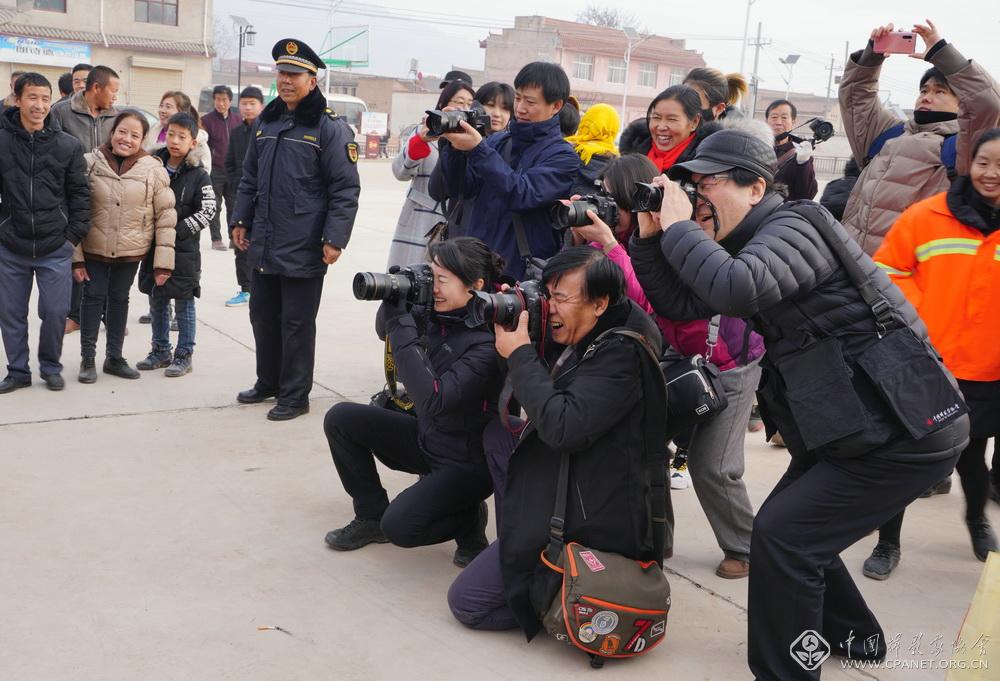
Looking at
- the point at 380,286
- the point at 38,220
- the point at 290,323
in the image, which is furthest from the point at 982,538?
the point at 38,220

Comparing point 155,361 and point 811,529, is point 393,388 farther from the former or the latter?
point 155,361

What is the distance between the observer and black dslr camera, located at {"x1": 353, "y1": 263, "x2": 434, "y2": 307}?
11.0ft

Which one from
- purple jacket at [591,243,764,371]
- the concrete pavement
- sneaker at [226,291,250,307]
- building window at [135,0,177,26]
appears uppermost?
building window at [135,0,177,26]

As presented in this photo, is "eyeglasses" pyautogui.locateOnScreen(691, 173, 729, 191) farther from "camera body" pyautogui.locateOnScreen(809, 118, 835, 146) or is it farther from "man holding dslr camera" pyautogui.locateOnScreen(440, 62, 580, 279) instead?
"camera body" pyautogui.locateOnScreen(809, 118, 835, 146)

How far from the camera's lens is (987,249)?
11.5 feet

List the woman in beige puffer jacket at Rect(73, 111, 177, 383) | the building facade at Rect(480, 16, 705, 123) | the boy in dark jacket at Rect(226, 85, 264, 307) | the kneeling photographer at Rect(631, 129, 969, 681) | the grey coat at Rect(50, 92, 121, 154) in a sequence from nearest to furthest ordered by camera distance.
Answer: the kneeling photographer at Rect(631, 129, 969, 681)
the woman in beige puffer jacket at Rect(73, 111, 177, 383)
the grey coat at Rect(50, 92, 121, 154)
the boy in dark jacket at Rect(226, 85, 264, 307)
the building facade at Rect(480, 16, 705, 123)

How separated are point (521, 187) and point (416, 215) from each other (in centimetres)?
138

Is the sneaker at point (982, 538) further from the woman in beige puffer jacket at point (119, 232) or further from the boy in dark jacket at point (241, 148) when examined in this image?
the boy in dark jacket at point (241, 148)

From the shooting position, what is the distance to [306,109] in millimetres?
5238

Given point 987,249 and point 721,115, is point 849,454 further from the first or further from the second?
point 721,115

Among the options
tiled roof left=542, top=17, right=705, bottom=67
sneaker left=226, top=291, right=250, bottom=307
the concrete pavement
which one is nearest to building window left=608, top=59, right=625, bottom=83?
tiled roof left=542, top=17, right=705, bottom=67

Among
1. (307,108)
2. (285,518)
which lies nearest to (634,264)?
(285,518)

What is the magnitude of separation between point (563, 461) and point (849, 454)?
82 centimetres

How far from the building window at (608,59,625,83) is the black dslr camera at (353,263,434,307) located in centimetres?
5393
